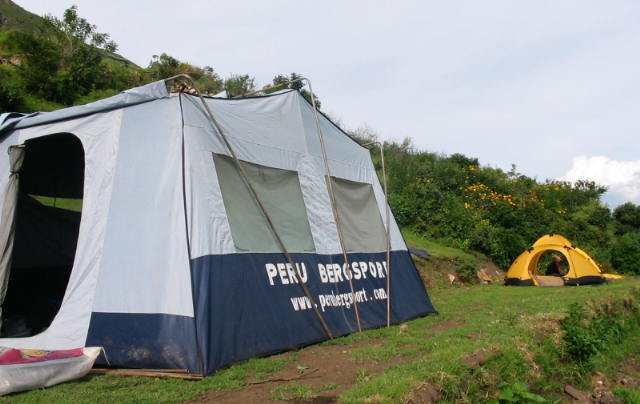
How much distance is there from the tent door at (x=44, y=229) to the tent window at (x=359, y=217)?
149 inches

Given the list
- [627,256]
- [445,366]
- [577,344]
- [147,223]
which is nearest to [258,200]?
[147,223]

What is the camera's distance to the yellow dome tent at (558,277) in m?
14.2

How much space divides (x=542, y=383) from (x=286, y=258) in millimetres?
2935

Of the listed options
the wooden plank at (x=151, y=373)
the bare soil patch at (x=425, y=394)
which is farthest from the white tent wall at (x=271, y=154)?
the bare soil patch at (x=425, y=394)

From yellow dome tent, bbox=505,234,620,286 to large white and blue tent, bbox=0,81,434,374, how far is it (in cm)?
734

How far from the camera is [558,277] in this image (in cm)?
1477

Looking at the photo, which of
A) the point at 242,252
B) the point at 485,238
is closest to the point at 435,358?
the point at 242,252

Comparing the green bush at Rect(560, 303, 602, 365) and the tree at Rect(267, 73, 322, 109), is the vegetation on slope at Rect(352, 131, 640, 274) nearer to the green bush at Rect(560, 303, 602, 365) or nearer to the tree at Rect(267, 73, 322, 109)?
the tree at Rect(267, 73, 322, 109)

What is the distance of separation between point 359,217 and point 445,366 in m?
3.69

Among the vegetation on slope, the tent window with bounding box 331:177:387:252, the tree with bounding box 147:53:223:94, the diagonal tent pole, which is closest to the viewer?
the diagonal tent pole

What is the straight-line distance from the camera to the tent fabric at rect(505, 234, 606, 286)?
14211 mm

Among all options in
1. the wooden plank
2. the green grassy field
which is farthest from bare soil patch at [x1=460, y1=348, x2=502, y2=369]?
the wooden plank

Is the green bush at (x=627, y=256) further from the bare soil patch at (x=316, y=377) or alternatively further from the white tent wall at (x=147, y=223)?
the white tent wall at (x=147, y=223)

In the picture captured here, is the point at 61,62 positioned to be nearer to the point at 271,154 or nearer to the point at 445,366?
the point at 271,154
